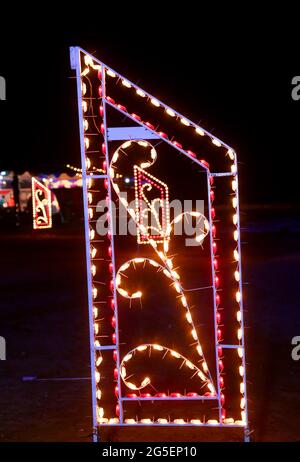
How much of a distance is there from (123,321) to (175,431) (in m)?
4.68

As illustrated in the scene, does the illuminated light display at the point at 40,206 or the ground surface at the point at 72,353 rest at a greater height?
the illuminated light display at the point at 40,206

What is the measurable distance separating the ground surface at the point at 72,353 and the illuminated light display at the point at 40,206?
801 cm

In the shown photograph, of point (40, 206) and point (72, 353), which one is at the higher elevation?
point (40, 206)

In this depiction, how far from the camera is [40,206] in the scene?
25.6 m

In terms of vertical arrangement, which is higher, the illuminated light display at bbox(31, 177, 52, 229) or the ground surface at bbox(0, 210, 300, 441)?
the illuminated light display at bbox(31, 177, 52, 229)

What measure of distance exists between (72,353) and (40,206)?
18.1 metres

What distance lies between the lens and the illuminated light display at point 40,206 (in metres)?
25.0

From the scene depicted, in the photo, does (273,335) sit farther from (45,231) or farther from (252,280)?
(45,231)

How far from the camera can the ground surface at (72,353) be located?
5449 mm

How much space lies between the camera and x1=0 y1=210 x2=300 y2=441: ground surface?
5449mm

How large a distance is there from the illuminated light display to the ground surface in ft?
26.3

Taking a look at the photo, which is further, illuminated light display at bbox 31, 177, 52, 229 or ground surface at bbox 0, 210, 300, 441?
illuminated light display at bbox 31, 177, 52, 229

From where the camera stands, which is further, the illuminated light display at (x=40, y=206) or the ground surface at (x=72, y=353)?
the illuminated light display at (x=40, y=206)
